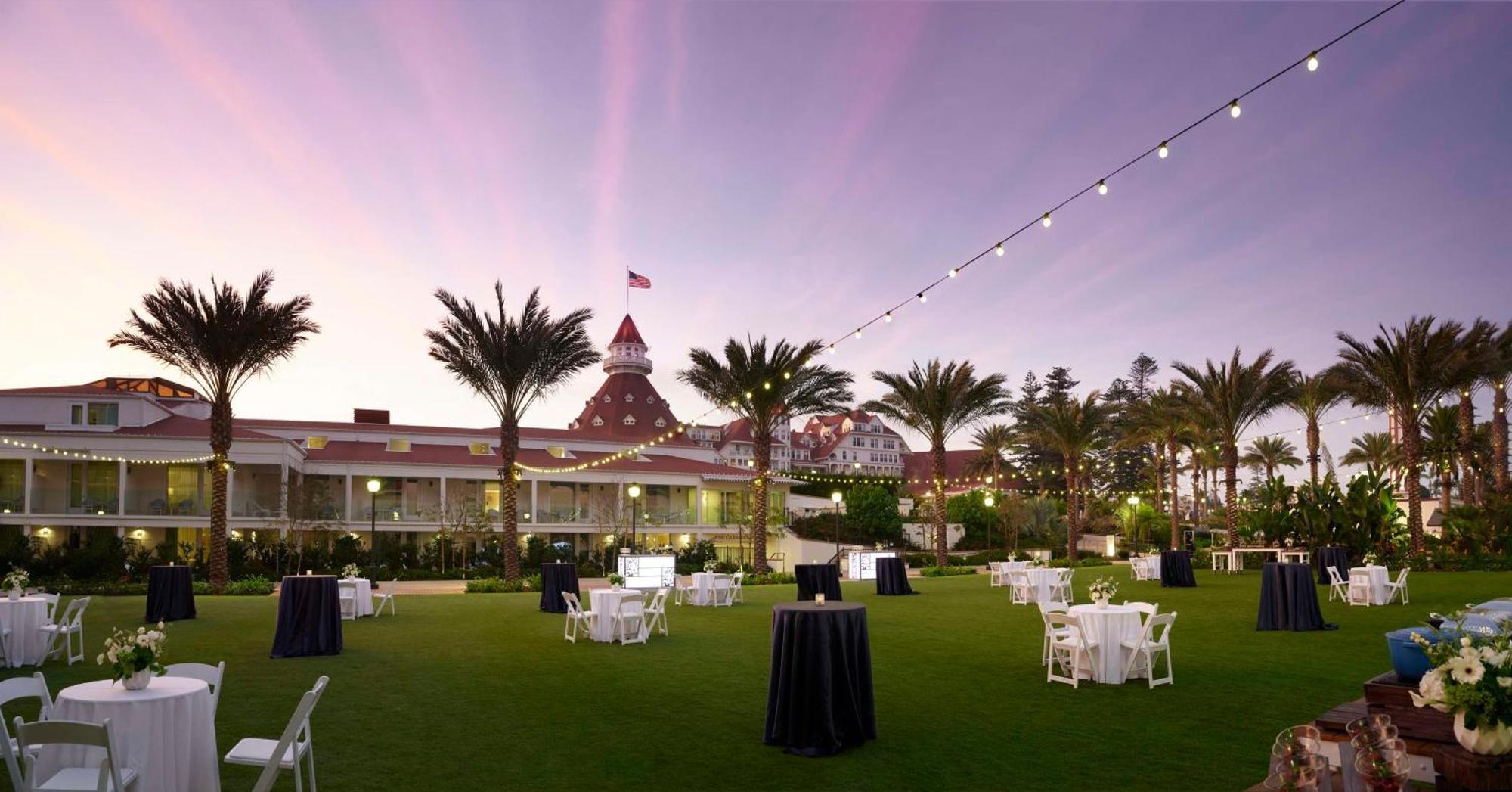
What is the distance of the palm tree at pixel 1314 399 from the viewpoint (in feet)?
105

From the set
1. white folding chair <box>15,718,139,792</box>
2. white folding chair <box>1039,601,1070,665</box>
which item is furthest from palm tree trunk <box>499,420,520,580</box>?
white folding chair <box>15,718,139,792</box>

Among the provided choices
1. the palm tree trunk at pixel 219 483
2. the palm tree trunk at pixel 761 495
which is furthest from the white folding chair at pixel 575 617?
the palm tree trunk at pixel 761 495

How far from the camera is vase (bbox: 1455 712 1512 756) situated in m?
3.20

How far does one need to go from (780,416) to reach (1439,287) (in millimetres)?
19260

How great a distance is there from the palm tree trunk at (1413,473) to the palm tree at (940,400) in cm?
1194

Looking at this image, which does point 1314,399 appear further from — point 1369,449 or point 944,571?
point 1369,449

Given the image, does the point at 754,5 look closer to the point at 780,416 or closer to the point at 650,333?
the point at 780,416

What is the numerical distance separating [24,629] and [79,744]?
861cm

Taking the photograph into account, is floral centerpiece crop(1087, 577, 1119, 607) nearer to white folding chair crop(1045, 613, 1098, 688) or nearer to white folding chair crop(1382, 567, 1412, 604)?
white folding chair crop(1045, 613, 1098, 688)

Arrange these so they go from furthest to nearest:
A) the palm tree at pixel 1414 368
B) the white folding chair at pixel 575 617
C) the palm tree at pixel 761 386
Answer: the palm tree at pixel 761 386 → the palm tree at pixel 1414 368 → the white folding chair at pixel 575 617

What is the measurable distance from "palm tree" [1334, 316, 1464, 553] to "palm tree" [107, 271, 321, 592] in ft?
99.9

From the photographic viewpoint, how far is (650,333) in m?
57.1

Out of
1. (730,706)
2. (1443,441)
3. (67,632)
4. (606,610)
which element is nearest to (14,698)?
(730,706)

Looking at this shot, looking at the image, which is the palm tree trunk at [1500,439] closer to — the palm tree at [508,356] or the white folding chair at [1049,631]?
the white folding chair at [1049,631]
